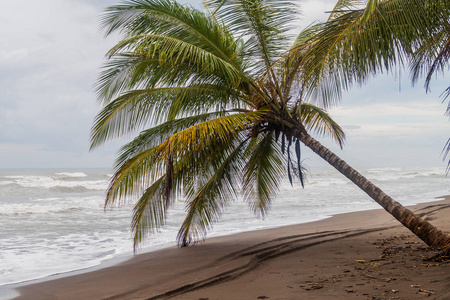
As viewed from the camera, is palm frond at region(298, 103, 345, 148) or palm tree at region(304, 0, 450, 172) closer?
palm tree at region(304, 0, 450, 172)

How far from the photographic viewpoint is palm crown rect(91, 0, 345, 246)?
6.87 meters

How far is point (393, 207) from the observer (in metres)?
5.99

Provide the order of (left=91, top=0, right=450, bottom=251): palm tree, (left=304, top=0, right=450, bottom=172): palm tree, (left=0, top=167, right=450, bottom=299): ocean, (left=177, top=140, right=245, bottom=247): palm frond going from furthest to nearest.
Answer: (left=177, top=140, right=245, bottom=247): palm frond
(left=0, top=167, right=450, bottom=299): ocean
(left=91, top=0, right=450, bottom=251): palm tree
(left=304, top=0, right=450, bottom=172): palm tree

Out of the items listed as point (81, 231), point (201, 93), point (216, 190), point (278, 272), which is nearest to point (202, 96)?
point (201, 93)

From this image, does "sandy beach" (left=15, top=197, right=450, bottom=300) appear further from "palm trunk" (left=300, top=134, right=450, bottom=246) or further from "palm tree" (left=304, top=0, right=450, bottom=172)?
"palm tree" (left=304, top=0, right=450, bottom=172)

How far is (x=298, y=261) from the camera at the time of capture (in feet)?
20.7

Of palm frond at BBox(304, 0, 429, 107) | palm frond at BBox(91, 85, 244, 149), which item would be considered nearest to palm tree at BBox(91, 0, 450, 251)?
palm frond at BBox(91, 85, 244, 149)

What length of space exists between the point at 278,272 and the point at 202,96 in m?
3.25

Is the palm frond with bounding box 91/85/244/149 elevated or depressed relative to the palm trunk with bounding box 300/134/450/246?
elevated

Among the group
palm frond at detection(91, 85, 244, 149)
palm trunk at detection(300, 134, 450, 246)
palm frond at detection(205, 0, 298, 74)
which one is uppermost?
palm frond at detection(205, 0, 298, 74)

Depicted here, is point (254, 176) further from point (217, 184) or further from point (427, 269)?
point (427, 269)

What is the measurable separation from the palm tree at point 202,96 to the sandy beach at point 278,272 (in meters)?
0.91

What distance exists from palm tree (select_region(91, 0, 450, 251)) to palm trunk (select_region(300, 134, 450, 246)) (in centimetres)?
2

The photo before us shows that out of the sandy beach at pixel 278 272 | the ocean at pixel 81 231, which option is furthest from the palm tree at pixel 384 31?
the ocean at pixel 81 231
